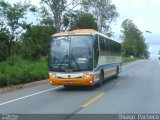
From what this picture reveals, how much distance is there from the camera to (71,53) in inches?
859

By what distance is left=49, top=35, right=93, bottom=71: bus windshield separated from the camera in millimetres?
21625

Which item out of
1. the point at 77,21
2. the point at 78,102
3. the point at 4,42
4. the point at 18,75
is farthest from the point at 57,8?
the point at 78,102

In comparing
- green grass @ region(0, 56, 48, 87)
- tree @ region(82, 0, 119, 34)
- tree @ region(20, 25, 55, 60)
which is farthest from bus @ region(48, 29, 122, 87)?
tree @ region(82, 0, 119, 34)

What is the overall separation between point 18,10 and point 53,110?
29.1 meters

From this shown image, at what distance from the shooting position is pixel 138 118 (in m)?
12.7

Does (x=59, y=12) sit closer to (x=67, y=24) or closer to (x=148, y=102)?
(x=67, y=24)

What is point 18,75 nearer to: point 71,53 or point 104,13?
point 71,53

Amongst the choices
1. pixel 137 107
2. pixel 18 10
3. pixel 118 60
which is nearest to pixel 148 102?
pixel 137 107

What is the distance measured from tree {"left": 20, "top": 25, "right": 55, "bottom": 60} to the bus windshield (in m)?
18.7

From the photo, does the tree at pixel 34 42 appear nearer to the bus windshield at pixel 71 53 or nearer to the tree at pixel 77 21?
the tree at pixel 77 21

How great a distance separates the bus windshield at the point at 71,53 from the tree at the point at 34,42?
61.5 feet

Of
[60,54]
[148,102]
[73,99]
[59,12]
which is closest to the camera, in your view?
[148,102]

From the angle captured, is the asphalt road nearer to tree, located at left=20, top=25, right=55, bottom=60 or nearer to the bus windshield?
the bus windshield

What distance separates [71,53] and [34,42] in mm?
22757
